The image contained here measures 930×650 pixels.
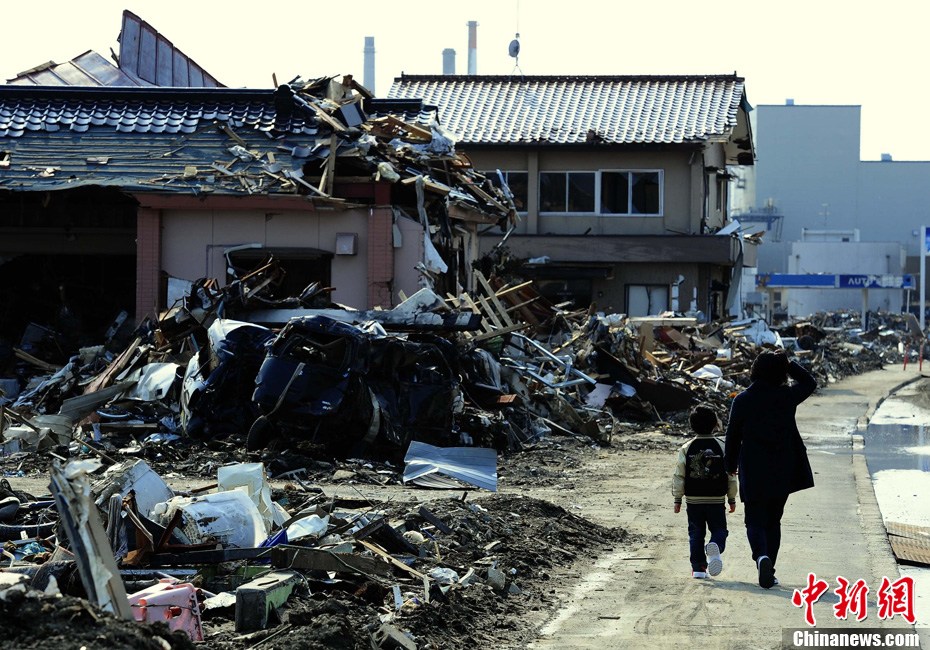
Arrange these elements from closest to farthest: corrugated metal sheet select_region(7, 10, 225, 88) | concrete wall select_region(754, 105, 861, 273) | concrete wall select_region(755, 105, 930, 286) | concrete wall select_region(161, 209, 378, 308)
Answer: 1. concrete wall select_region(161, 209, 378, 308)
2. corrugated metal sheet select_region(7, 10, 225, 88)
3. concrete wall select_region(754, 105, 861, 273)
4. concrete wall select_region(755, 105, 930, 286)

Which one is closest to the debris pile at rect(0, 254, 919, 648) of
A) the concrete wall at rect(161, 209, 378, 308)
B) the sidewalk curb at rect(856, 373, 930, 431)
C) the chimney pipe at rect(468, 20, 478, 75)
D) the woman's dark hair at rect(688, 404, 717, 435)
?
the concrete wall at rect(161, 209, 378, 308)

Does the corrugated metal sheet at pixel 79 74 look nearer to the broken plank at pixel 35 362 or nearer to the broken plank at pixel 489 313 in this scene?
the broken plank at pixel 35 362

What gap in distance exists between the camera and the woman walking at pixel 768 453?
8.38 meters

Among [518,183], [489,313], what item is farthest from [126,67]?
[489,313]

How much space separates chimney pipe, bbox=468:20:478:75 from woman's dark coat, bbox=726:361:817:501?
49.4m

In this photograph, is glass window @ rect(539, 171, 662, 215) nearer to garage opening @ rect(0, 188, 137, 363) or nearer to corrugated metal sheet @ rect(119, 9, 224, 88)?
corrugated metal sheet @ rect(119, 9, 224, 88)

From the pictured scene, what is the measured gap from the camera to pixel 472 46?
5641 centimetres

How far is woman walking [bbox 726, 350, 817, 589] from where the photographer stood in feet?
27.5

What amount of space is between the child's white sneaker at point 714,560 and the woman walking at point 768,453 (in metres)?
0.24

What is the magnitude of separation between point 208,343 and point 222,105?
863cm

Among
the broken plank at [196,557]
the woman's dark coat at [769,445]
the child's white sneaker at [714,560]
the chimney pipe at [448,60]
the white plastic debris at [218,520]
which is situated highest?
the chimney pipe at [448,60]

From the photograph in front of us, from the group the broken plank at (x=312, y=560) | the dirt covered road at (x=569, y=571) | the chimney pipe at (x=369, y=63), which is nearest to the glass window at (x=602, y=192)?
the dirt covered road at (x=569, y=571)

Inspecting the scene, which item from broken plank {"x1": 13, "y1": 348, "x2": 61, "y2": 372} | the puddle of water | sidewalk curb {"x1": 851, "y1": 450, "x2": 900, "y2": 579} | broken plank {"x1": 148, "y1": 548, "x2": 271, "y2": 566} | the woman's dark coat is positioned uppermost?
the woman's dark coat

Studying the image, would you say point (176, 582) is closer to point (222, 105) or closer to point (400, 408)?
point (400, 408)
